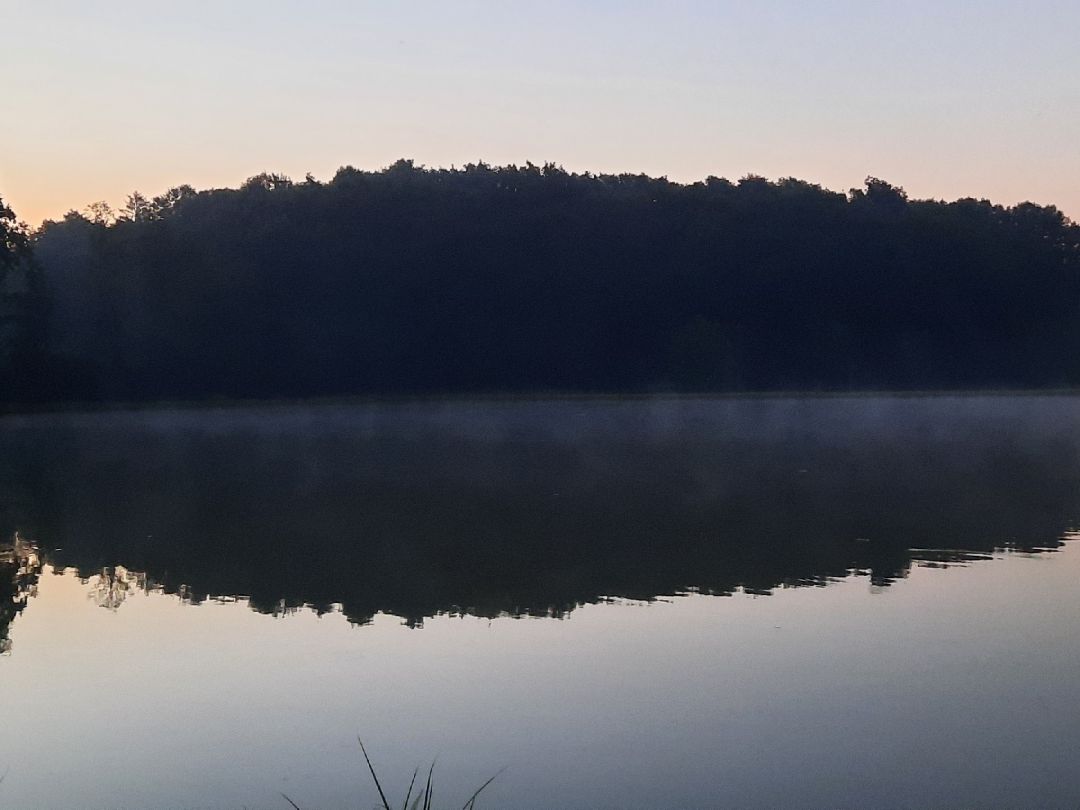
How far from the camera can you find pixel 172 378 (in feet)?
160

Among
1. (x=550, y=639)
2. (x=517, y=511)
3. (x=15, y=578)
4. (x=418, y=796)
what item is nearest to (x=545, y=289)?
(x=517, y=511)

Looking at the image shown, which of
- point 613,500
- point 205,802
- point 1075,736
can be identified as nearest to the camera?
point 205,802

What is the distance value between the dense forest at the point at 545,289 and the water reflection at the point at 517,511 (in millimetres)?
22205

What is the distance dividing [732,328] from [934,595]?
49816mm

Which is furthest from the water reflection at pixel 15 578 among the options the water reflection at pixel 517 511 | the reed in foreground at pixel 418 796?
the reed in foreground at pixel 418 796

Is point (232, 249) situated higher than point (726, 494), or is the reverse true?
point (232, 249)

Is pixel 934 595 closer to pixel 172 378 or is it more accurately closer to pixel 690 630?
pixel 690 630

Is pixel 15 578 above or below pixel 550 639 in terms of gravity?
below

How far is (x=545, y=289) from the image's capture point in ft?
192

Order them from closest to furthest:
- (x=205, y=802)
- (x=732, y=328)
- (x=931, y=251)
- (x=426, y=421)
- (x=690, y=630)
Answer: (x=205, y=802)
(x=690, y=630)
(x=426, y=421)
(x=732, y=328)
(x=931, y=251)

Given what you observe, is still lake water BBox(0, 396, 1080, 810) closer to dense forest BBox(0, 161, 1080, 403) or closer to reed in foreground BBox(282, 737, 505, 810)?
reed in foreground BBox(282, 737, 505, 810)

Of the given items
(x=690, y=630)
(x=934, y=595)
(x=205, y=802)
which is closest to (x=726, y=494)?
(x=934, y=595)

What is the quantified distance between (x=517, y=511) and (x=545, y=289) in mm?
44335

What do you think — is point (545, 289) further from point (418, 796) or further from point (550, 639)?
point (418, 796)
